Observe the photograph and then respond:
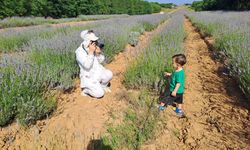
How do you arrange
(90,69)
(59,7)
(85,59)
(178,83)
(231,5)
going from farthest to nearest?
(231,5) < (59,7) < (90,69) < (85,59) < (178,83)

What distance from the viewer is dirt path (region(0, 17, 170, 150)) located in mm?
2262

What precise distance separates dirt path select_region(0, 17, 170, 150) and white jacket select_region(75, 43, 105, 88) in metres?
0.31

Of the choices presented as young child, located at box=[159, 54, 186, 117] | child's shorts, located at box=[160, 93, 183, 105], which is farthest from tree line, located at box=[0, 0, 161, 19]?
young child, located at box=[159, 54, 186, 117]

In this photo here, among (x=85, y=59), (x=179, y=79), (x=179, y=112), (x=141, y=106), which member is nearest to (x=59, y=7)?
(x=85, y=59)

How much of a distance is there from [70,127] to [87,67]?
99 centimetres

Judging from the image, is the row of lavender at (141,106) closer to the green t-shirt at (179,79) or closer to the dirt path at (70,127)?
the dirt path at (70,127)

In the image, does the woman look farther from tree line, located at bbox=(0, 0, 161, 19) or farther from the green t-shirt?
tree line, located at bbox=(0, 0, 161, 19)

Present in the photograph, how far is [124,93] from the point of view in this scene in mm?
3551

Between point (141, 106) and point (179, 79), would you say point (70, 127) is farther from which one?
point (179, 79)

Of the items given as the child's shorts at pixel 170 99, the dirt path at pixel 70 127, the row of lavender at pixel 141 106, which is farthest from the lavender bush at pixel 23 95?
the child's shorts at pixel 170 99

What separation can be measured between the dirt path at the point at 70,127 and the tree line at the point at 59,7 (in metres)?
19.2

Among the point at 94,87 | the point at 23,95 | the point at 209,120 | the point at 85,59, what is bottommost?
the point at 209,120

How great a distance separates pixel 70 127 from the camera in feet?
8.52

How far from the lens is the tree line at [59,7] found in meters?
19.7
